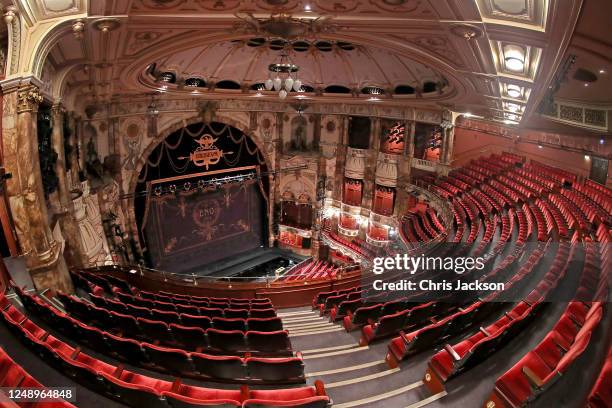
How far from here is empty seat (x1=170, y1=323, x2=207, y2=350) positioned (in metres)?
4.54

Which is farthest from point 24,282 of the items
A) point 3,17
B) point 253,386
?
point 253,386

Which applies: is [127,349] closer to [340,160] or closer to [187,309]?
[187,309]

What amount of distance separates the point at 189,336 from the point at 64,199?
5523 mm

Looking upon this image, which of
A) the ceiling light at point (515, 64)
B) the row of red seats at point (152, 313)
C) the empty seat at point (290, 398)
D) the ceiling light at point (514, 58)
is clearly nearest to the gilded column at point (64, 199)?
the row of red seats at point (152, 313)

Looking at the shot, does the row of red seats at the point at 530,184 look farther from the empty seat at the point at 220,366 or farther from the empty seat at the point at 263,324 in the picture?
the empty seat at the point at 220,366

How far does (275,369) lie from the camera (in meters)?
3.74

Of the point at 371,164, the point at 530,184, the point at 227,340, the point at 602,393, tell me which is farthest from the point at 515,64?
the point at 371,164

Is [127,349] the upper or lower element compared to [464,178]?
lower

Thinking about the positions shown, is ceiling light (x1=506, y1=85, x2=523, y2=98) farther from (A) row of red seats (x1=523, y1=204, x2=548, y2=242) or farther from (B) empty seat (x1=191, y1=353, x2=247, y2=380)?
(B) empty seat (x1=191, y1=353, x2=247, y2=380)

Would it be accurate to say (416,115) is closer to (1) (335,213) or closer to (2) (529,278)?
(1) (335,213)

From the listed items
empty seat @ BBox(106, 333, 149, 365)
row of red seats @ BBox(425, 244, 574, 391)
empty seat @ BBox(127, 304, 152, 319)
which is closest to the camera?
row of red seats @ BBox(425, 244, 574, 391)

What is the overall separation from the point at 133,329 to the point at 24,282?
7.42 ft

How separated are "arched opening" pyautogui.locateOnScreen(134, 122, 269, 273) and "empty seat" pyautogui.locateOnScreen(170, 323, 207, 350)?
10.9 meters

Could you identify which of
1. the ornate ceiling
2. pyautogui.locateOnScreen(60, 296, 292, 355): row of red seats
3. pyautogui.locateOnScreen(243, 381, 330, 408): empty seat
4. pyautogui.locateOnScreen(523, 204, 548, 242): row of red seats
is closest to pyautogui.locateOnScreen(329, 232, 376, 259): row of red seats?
pyautogui.locateOnScreen(523, 204, 548, 242): row of red seats
